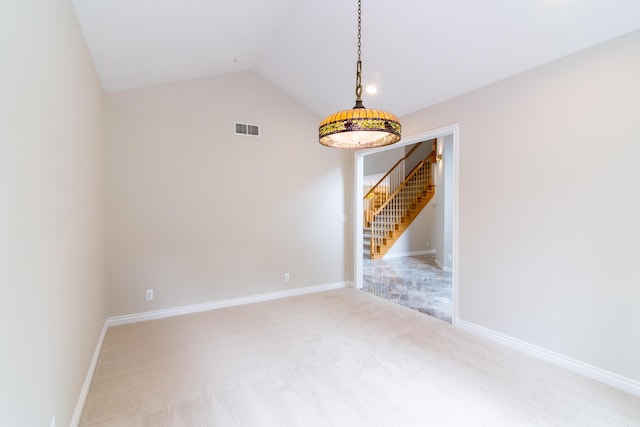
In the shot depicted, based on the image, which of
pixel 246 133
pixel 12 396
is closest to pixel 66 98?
pixel 12 396

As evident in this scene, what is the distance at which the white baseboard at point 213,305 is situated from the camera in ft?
12.0

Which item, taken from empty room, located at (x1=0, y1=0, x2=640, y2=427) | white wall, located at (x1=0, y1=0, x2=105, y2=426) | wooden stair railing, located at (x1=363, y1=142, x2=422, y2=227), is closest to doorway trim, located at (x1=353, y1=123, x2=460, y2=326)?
empty room, located at (x1=0, y1=0, x2=640, y2=427)

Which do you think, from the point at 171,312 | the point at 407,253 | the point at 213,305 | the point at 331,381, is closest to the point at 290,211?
the point at 213,305

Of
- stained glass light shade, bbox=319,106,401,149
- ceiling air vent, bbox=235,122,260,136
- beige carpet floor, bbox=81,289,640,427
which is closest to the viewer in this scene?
stained glass light shade, bbox=319,106,401,149

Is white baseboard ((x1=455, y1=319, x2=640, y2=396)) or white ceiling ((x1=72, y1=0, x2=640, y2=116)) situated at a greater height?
white ceiling ((x1=72, y1=0, x2=640, y2=116))

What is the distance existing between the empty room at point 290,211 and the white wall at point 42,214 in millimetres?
18

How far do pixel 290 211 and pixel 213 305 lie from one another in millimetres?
1719

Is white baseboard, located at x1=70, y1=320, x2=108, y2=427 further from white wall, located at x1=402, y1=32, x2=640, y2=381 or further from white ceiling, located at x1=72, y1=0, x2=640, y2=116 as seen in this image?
white wall, located at x1=402, y1=32, x2=640, y2=381

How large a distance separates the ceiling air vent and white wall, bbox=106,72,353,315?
0.07 meters

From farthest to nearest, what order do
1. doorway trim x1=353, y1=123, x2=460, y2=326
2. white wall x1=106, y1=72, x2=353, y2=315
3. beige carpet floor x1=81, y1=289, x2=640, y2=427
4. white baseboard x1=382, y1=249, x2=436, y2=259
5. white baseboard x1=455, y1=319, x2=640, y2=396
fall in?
white baseboard x1=382, y1=249, x2=436, y2=259 < white wall x1=106, y1=72, x2=353, y2=315 < doorway trim x1=353, y1=123, x2=460, y2=326 < white baseboard x1=455, y1=319, x2=640, y2=396 < beige carpet floor x1=81, y1=289, x2=640, y2=427

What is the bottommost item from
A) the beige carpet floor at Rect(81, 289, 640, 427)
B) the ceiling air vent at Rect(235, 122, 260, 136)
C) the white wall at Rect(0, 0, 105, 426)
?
the beige carpet floor at Rect(81, 289, 640, 427)

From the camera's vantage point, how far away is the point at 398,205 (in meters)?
8.45

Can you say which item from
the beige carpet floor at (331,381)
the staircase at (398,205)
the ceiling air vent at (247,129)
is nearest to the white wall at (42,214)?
the beige carpet floor at (331,381)

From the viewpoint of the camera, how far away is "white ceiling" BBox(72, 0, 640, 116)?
7.59 feet
